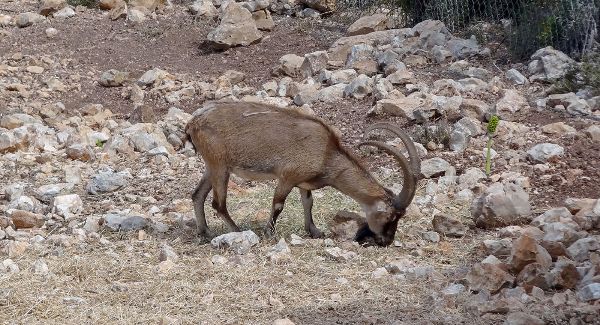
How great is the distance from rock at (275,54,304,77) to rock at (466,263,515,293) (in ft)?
25.0

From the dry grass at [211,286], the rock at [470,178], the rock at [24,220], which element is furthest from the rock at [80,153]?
the rock at [470,178]

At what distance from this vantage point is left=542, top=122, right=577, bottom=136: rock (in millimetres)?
11070

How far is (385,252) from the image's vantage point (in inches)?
321

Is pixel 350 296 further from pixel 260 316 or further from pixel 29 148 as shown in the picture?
pixel 29 148

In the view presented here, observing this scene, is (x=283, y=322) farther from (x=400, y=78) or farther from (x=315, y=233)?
(x=400, y=78)

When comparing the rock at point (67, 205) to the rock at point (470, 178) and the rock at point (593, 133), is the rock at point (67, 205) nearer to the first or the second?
the rock at point (470, 178)

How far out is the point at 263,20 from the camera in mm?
16484

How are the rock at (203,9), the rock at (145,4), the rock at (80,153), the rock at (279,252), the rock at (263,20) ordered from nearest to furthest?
1. the rock at (279,252)
2. the rock at (80,153)
3. the rock at (263,20)
4. the rock at (203,9)
5. the rock at (145,4)

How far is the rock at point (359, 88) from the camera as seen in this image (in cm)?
1270

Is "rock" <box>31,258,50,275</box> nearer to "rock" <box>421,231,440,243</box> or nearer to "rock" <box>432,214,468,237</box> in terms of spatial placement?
"rock" <box>421,231,440,243</box>

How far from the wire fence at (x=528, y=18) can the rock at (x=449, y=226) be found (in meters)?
6.03

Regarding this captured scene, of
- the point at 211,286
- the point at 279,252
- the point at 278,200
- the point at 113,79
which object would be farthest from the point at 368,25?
the point at 211,286

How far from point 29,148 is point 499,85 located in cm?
632

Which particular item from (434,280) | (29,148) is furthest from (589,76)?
(29,148)
